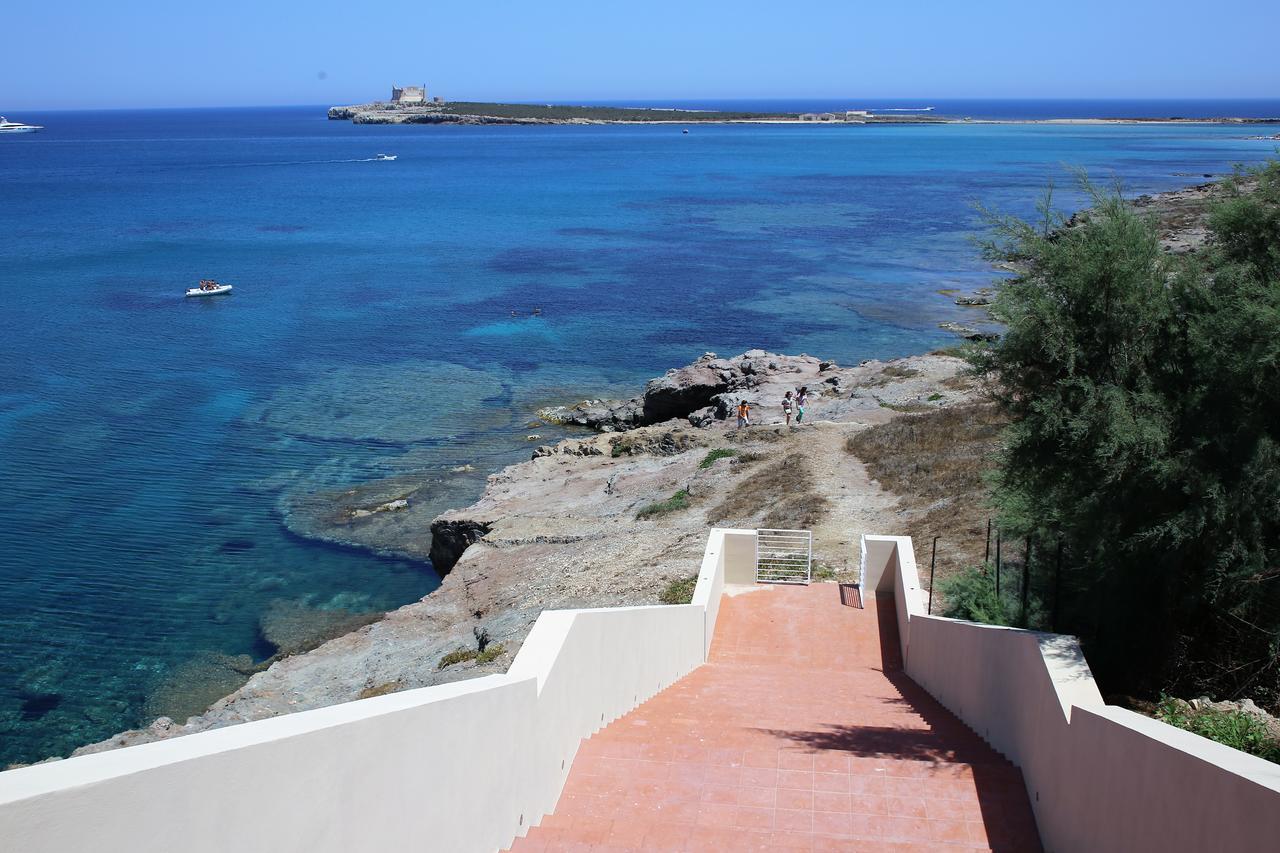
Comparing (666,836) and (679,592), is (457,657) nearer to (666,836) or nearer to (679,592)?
(679,592)

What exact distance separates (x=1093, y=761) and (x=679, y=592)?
1049 cm

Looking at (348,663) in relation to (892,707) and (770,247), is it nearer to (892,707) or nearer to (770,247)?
(892,707)

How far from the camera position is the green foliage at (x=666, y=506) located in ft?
75.1

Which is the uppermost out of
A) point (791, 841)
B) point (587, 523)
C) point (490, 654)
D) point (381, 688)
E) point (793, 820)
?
point (791, 841)

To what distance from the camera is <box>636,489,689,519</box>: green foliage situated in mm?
22891

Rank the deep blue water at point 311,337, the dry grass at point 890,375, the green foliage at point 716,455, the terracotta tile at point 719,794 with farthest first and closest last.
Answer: the dry grass at point 890,375 → the green foliage at point 716,455 → the deep blue water at point 311,337 → the terracotta tile at point 719,794

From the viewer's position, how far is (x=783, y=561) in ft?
57.3

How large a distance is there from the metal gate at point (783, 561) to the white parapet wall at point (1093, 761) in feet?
22.5

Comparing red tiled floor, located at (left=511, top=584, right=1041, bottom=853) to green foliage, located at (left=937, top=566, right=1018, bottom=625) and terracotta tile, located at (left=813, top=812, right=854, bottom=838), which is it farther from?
green foliage, located at (left=937, top=566, right=1018, bottom=625)

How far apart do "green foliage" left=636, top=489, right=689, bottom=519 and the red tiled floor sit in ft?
36.3

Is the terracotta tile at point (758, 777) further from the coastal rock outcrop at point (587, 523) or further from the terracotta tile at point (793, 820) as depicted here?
the coastal rock outcrop at point (587, 523)

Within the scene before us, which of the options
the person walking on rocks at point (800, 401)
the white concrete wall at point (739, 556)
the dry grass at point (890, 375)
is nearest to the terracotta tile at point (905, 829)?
the white concrete wall at point (739, 556)

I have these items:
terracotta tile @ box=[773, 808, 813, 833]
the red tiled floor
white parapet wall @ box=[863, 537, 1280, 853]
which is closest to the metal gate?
the red tiled floor

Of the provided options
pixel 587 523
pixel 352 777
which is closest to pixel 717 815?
pixel 352 777
